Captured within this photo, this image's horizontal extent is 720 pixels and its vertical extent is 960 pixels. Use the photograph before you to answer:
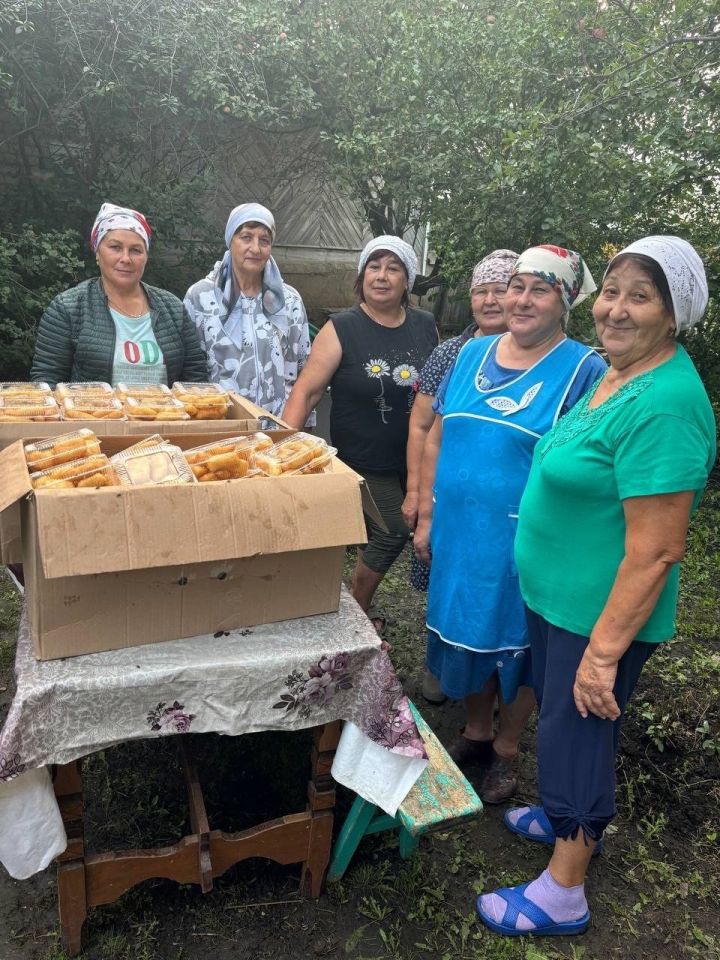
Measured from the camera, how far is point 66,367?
112 inches

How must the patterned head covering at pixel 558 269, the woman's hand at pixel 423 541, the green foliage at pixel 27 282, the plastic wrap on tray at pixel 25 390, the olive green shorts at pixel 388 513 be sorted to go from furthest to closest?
the green foliage at pixel 27 282
the olive green shorts at pixel 388 513
the woman's hand at pixel 423 541
the plastic wrap on tray at pixel 25 390
the patterned head covering at pixel 558 269

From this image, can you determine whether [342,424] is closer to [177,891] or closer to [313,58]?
[177,891]

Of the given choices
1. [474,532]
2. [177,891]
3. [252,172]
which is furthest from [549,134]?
[177,891]

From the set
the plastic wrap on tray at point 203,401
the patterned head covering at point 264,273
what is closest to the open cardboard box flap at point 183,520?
the plastic wrap on tray at point 203,401

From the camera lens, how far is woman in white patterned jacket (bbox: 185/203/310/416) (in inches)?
124

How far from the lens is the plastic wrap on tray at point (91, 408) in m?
2.09

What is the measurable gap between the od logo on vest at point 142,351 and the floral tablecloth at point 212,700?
1.50 metres

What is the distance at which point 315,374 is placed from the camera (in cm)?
307

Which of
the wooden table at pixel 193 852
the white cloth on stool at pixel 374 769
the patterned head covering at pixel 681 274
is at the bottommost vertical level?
the wooden table at pixel 193 852

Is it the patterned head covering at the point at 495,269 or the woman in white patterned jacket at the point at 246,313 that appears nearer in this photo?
the patterned head covering at the point at 495,269

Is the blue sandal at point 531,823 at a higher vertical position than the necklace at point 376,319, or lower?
lower

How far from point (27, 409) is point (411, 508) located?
1.61 m

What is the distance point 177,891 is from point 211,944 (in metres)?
0.21

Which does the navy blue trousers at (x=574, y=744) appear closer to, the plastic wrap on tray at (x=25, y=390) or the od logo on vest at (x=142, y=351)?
the plastic wrap on tray at (x=25, y=390)
